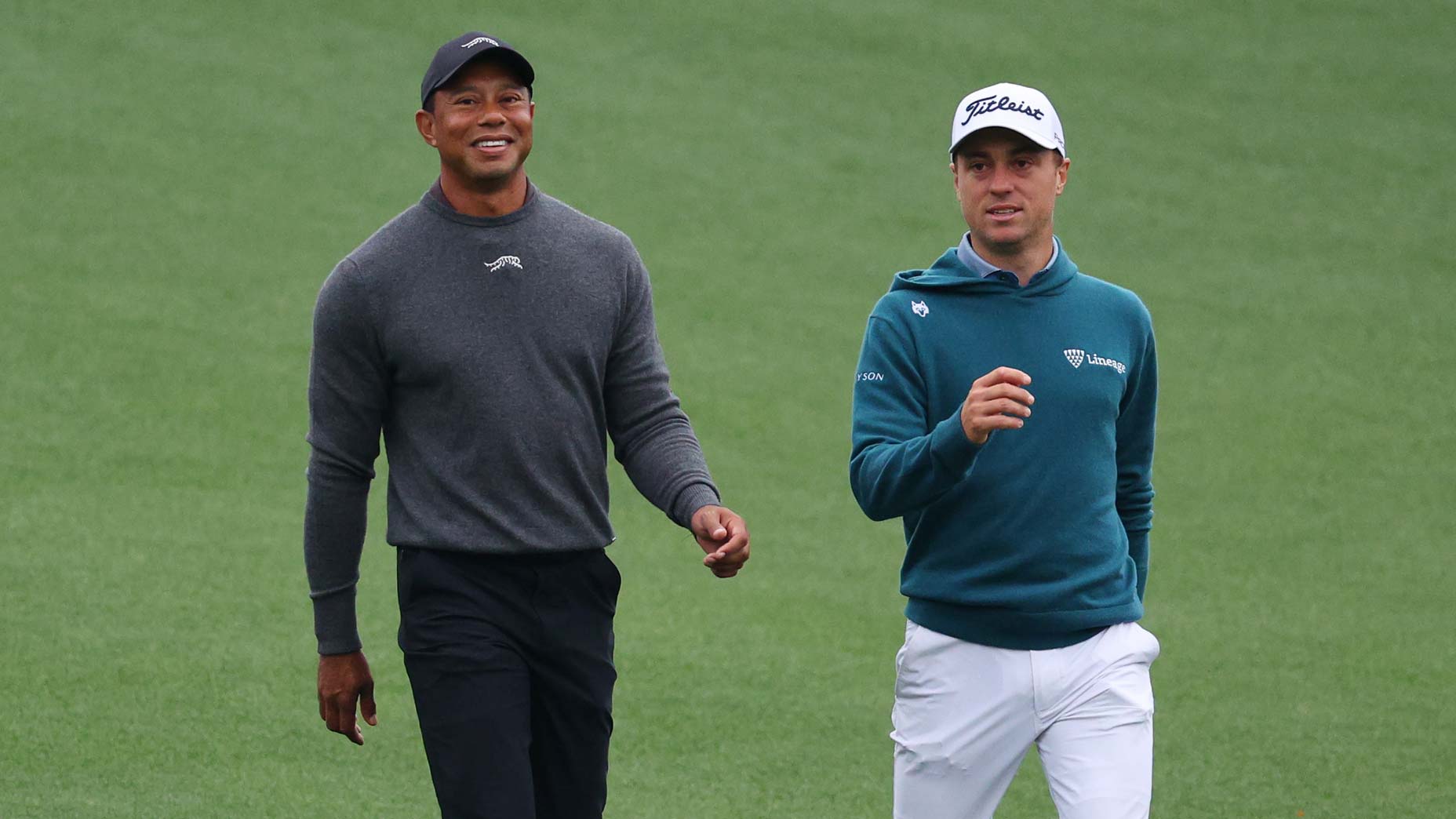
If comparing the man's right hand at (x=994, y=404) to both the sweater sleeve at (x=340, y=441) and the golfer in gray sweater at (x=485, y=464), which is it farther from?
the sweater sleeve at (x=340, y=441)

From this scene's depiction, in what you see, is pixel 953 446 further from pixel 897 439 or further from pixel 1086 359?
pixel 1086 359

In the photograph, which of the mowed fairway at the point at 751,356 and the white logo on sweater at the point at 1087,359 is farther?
the mowed fairway at the point at 751,356

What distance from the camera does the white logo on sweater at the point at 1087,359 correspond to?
374 centimetres

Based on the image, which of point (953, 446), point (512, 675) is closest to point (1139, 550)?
point (953, 446)

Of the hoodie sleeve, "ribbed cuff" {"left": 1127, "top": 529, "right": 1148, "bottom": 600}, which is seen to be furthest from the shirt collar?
"ribbed cuff" {"left": 1127, "top": 529, "right": 1148, "bottom": 600}

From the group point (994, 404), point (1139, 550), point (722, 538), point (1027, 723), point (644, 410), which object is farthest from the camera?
point (1139, 550)

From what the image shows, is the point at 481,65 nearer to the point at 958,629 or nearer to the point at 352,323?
the point at 352,323

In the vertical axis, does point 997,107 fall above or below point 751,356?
above

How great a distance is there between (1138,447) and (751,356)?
22.1 feet

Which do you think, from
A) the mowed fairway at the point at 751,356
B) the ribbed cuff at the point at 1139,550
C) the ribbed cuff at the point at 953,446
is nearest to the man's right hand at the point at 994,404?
the ribbed cuff at the point at 953,446

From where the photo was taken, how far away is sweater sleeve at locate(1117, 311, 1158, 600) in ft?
12.8

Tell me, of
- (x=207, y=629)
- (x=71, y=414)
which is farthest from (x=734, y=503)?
(x=71, y=414)

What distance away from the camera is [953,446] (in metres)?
3.41

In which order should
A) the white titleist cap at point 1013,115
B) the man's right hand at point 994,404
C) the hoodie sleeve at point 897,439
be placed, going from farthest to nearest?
the white titleist cap at point 1013,115
the hoodie sleeve at point 897,439
the man's right hand at point 994,404
